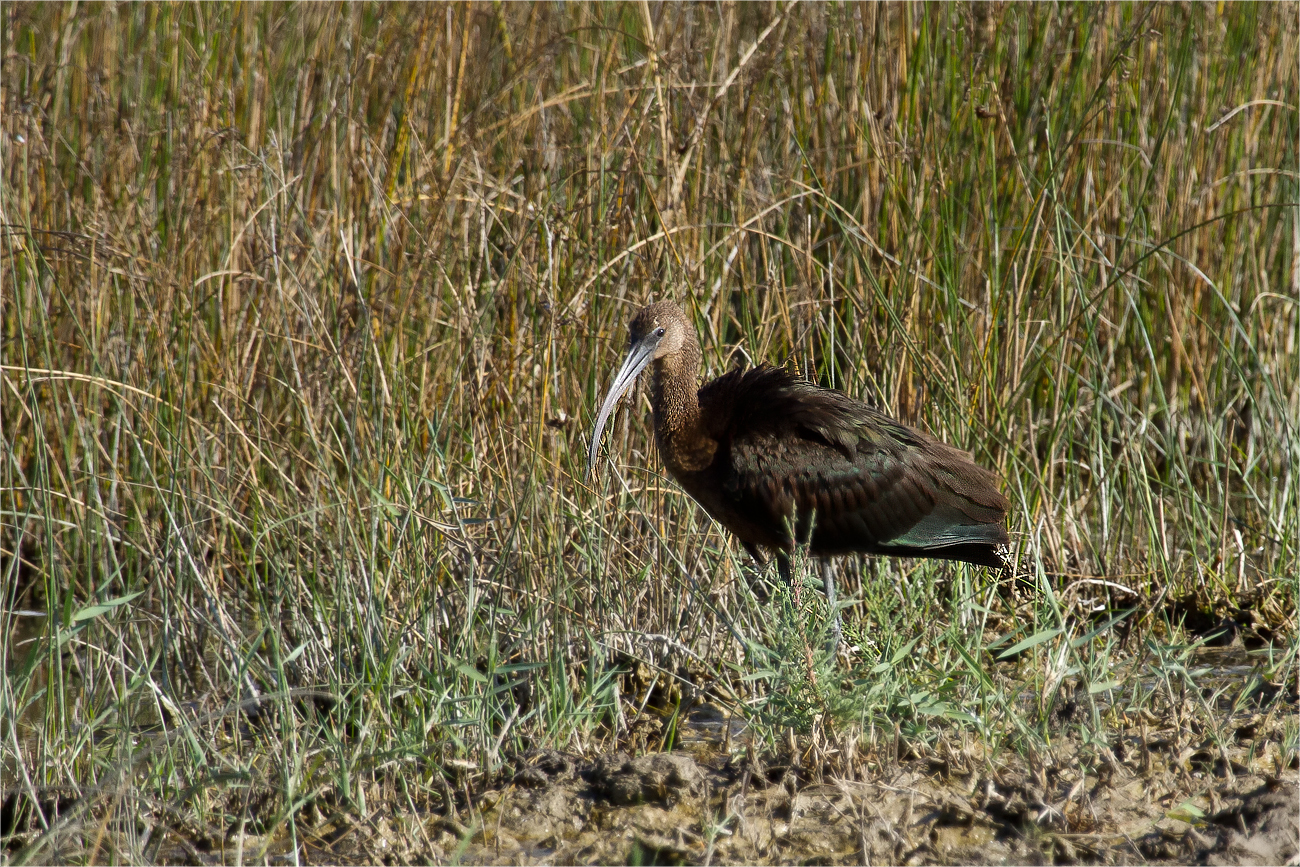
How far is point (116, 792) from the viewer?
202 cm

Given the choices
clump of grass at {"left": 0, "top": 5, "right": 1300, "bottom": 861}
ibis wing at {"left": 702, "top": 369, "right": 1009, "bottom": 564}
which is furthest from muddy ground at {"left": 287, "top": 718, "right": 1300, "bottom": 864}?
ibis wing at {"left": 702, "top": 369, "right": 1009, "bottom": 564}

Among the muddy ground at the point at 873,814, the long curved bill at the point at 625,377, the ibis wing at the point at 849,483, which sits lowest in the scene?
the muddy ground at the point at 873,814

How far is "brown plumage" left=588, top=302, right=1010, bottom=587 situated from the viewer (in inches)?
118

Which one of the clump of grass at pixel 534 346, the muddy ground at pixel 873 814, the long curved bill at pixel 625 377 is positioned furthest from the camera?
the long curved bill at pixel 625 377

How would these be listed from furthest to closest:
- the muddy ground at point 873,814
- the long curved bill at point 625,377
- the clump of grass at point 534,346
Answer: the long curved bill at point 625,377, the clump of grass at point 534,346, the muddy ground at point 873,814

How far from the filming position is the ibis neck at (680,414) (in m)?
3.05

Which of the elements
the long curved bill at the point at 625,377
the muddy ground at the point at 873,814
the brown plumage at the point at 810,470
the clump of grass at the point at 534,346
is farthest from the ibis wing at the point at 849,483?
the muddy ground at the point at 873,814

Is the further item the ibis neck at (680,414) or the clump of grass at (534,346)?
the ibis neck at (680,414)

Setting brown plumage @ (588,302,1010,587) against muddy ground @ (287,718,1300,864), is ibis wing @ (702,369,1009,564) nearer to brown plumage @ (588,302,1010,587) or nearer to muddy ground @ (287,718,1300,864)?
brown plumage @ (588,302,1010,587)

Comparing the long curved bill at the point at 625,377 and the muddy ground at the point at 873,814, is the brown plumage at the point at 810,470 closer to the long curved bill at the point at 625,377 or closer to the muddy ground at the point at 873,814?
the long curved bill at the point at 625,377

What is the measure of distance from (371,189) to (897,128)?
1.59m

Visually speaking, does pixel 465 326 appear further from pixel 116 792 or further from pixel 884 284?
pixel 116 792

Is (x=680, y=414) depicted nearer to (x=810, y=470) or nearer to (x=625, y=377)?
(x=625, y=377)

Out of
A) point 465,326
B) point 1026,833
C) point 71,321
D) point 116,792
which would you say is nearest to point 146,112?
point 71,321
